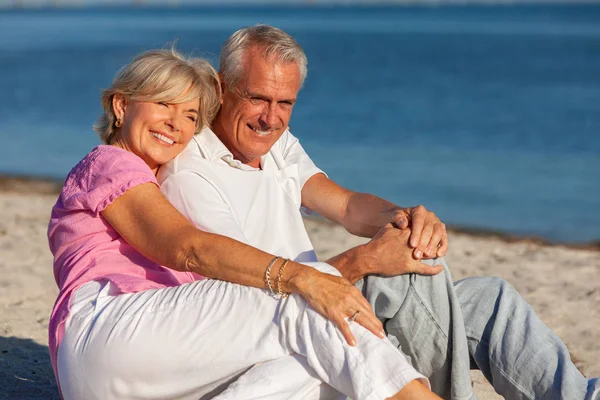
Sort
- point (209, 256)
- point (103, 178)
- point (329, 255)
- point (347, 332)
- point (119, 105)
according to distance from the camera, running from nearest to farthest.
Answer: point (347, 332) < point (209, 256) < point (103, 178) < point (119, 105) < point (329, 255)

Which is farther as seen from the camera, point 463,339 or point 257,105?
point 257,105

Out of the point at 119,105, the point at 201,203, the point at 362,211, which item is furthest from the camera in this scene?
the point at 362,211

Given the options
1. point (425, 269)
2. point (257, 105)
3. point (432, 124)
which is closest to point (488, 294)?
point (425, 269)

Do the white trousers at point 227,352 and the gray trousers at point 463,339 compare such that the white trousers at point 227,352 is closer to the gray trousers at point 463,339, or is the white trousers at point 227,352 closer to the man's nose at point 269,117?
the gray trousers at point 463,339

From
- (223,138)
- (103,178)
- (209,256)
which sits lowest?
(209,256)

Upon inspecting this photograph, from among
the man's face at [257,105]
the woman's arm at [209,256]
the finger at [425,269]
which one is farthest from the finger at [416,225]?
the man's face at [257,105]

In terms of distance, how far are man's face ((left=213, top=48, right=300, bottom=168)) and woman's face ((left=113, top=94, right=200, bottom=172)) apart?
0.27 m

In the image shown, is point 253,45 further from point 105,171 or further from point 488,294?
point 488,294

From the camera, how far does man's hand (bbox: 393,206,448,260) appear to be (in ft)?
10.1

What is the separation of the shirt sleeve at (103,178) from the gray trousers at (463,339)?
851mm

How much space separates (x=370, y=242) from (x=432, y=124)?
14.0 metres

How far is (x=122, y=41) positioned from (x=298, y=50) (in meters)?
38.9

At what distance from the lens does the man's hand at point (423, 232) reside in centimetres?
308

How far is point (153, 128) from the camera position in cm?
320
